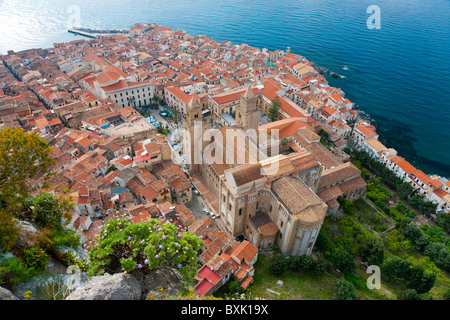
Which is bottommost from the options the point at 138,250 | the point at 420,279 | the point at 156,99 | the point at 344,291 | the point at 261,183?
the point at 420,279

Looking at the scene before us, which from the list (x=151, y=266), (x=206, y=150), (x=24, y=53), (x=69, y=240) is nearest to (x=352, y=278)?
(x=206, y=150)

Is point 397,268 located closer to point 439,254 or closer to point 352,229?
point 352,229

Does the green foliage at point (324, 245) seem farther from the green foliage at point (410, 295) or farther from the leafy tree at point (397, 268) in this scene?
the green foliage at point (410, 295)

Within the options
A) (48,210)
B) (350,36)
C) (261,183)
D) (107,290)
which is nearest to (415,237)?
(261,183)

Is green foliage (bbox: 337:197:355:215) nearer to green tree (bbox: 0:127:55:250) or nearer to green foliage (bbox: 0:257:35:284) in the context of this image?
green tree (bbox: 0:127:55:250)

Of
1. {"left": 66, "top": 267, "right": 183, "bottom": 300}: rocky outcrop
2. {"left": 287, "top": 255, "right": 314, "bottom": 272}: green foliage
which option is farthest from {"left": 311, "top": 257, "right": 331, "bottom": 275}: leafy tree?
{"left": 66, "top": 267, "right": 183, "bottom": 300}: rocky outcrop

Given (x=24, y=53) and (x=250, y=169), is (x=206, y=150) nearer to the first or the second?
(x=250, y=169)

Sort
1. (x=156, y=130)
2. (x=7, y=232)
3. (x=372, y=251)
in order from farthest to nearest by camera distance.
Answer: (x=156, y=130)
(x=372, y=251)
(x=7, y=232)
